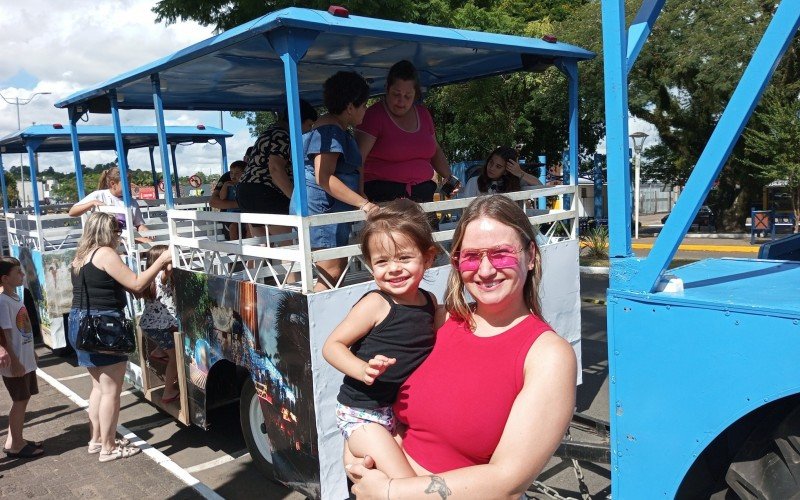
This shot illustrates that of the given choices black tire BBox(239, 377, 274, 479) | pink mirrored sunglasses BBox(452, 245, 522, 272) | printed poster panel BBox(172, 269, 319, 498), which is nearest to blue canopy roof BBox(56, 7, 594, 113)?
printed poster panel BBox(172, 269, 319, 498)

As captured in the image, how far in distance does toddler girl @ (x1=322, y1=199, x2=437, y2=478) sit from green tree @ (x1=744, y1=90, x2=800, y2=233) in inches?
758

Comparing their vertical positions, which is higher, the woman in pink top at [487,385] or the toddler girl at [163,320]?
the woman in pink top at [487,385]

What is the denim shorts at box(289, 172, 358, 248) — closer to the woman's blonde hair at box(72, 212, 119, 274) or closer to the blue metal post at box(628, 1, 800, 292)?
the woman's blonde hair at box(72, 212, 119, 274)

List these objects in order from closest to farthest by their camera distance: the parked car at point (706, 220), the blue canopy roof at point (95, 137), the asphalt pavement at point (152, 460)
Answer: the asphalt pavement at point (152, 460) < the blue canopy roof at point (95, 137) < the parked car at point (706, 220)

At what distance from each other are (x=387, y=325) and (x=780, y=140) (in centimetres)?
1967

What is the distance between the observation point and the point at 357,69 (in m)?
5.30

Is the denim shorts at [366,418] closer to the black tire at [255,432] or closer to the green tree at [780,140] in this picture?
the black tire at [255,432]

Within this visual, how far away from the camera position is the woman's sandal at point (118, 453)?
468cm

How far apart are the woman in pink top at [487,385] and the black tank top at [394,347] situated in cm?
14

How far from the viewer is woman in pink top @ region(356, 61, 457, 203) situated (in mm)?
3902

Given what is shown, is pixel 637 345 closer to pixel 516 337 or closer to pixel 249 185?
pixel 516 337

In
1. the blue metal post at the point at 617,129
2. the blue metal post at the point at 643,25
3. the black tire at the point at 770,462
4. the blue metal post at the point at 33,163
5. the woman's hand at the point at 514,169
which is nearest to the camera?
the black tire at the point at 770,462

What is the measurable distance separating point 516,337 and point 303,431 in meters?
1.98

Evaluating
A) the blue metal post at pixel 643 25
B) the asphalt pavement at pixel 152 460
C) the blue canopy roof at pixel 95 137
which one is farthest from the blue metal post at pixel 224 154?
the blue metal post at pixel 643 25
